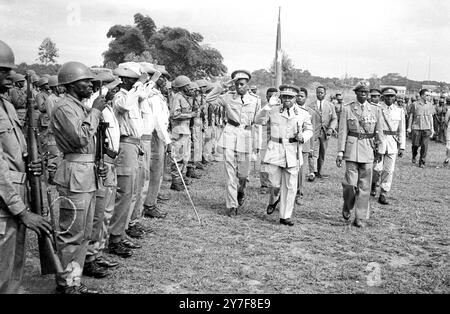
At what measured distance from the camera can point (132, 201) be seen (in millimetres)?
5945

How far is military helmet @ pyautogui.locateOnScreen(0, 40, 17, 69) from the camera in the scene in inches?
138

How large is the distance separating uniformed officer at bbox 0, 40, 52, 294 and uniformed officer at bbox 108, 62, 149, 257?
180cm

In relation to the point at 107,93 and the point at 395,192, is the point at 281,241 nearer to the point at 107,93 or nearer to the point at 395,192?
the point at 107,93

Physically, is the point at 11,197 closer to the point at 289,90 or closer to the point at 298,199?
the point at 289,90

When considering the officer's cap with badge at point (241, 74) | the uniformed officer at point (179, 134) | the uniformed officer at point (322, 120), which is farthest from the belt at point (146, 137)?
the uniformed officer at point (322, 120)

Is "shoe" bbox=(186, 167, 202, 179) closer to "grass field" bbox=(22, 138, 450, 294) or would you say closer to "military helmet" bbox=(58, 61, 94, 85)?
"grass field" bbox=(22, 138, 450, 294)

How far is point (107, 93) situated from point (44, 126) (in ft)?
17.4

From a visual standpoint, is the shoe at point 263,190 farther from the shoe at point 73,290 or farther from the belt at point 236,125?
the shoe at point 73,290

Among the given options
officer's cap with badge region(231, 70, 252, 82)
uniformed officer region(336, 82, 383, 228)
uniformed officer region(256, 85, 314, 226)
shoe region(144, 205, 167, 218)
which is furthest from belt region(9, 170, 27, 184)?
uniformed officer region(336, 82, 383, 228)

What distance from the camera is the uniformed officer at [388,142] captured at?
9.31m

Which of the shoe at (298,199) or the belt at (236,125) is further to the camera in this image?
the shoe at (298,199)

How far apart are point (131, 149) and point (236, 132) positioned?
104 inches

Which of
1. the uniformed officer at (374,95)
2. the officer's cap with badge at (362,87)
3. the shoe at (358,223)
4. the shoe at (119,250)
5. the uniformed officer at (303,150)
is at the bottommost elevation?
the shoe at (358,223)

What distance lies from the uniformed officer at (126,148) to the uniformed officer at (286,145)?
2432 millimetres
